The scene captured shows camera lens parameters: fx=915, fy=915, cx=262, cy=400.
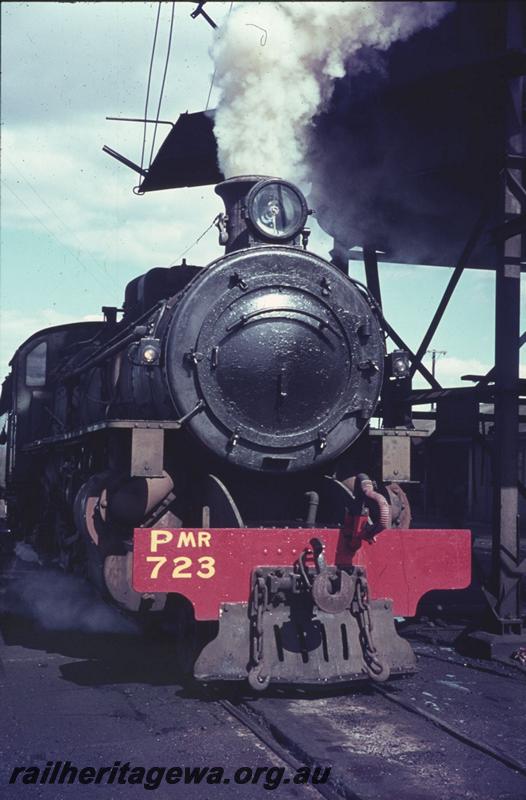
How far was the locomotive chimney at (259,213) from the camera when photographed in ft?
20.1

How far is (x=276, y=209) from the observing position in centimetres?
620

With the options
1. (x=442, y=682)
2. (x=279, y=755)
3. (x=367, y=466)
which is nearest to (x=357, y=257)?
(x=367, y=466)

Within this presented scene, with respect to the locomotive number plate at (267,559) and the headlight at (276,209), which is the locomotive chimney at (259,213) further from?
the locomotive number plate at (267,559)

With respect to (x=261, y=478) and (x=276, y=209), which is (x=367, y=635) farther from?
(x=276, y=209)

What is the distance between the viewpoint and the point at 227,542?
536cm

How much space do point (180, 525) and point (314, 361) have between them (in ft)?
4.71

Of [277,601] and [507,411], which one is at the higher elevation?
[507,411]

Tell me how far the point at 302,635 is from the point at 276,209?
2807mm

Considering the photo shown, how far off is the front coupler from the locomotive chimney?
2190 mm

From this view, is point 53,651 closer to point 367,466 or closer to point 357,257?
point 367,466

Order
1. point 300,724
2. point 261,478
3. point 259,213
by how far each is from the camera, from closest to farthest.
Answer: point 300,724
point 259,213
point 261,478

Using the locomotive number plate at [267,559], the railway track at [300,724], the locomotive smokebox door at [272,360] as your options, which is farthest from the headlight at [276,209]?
the railway track at [300,724]

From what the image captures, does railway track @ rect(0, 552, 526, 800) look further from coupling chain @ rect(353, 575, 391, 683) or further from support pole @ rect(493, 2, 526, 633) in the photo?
support pole @ rect(493, 2, 526, 633)

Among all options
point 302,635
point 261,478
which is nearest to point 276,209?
point 261,478
